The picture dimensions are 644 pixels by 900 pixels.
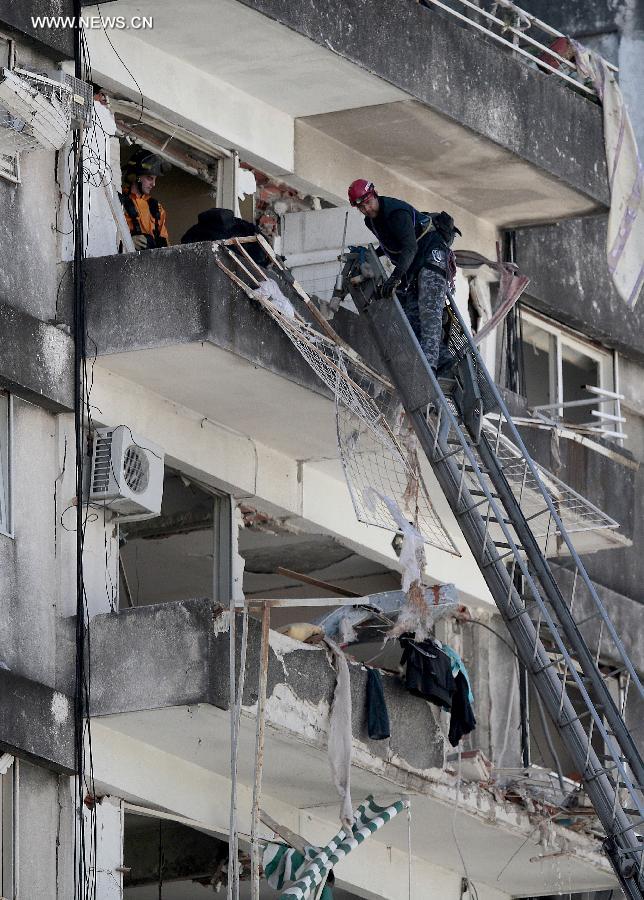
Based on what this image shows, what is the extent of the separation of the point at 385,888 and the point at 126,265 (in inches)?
235

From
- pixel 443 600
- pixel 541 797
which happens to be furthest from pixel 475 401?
pixel 541 797

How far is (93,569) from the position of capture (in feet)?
57.0

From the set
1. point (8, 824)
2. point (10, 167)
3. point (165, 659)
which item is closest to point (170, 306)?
point (10, 167)

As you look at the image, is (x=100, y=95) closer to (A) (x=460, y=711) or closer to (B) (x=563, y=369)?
(A) (x=460, y=711)

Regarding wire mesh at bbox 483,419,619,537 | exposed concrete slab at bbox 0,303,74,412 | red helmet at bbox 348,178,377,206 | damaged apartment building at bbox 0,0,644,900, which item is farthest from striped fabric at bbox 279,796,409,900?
red helmet at bbox 348,178,377,206

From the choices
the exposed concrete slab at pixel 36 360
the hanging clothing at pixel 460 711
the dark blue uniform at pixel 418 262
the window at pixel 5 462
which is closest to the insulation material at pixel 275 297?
the dark blue uniform at pixel 418 262

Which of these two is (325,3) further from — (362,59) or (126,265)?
(126,265)

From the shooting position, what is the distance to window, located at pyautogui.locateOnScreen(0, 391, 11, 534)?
16.7m

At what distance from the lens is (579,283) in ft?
80.0

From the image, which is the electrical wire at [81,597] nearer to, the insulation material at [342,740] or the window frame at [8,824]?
the window frame at [8,824]

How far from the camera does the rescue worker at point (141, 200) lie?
18766 mm

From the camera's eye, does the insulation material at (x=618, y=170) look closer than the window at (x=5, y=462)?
No

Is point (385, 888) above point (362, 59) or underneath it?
underneath

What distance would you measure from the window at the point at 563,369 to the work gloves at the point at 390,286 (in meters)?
5.72
